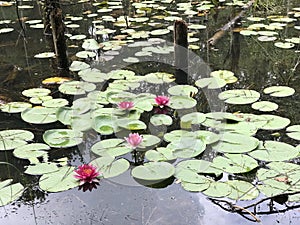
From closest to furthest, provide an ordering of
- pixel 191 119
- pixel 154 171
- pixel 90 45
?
pixel 154 171 < pixel 191 119 < pixel 90 45

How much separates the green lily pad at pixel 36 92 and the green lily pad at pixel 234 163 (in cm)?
108

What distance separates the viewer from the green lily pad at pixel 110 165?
4.75 feet

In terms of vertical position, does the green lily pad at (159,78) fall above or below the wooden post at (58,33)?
below

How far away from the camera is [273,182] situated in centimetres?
134

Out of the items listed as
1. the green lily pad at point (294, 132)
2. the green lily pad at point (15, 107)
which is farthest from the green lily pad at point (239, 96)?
the green lily pad at point (15, 107)

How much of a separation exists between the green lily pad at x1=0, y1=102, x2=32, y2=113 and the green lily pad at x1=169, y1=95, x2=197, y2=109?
0.74 m

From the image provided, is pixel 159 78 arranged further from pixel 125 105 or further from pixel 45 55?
pixel 45 55

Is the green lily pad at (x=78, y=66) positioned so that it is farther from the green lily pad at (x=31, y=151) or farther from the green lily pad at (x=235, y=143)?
the green lily pad at (x=235, y=143)

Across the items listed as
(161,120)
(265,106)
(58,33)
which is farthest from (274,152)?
(58,33)

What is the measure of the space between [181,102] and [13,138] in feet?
2.71

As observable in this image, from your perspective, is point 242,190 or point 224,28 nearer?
point 242,190

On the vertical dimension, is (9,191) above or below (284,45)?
below

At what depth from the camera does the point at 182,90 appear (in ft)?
6.90

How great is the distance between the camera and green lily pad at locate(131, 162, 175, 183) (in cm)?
141
